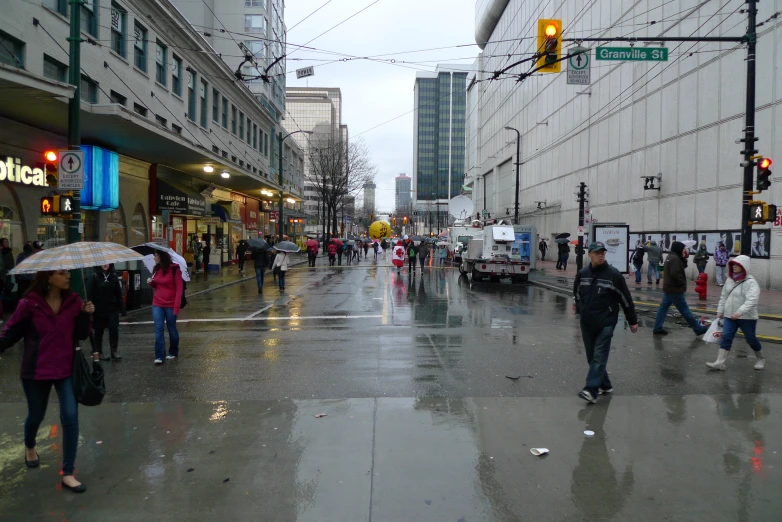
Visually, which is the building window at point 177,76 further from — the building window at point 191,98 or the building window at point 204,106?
the building window at point 204,106

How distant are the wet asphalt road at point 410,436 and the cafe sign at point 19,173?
26.0ft

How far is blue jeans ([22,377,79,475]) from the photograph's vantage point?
14.2 feet

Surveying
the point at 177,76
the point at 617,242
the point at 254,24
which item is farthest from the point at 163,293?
the point at 254,24

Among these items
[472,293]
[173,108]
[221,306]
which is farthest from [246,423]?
[173,108]

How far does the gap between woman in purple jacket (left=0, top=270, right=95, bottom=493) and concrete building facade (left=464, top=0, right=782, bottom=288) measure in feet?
33.3

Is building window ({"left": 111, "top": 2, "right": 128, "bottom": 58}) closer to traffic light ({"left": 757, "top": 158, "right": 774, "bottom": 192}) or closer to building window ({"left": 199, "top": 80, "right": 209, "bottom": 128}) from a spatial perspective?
building window ({"left": 199, "top": 80, "right": 209, "bottom": 128})

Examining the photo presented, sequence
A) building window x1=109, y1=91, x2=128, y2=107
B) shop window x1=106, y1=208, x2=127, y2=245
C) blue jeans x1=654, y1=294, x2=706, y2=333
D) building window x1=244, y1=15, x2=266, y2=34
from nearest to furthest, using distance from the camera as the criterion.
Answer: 1. blue jeans x1=654, y1=294, x2=706, y2=333
2. building window x1=109, y1=91, x2=128, y2=107
3. shop window x1=106, y1=208, x2=127, y2=245
4. building window x1=244, y1=15, x2=266, y2=34

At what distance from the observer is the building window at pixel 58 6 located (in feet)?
54.4

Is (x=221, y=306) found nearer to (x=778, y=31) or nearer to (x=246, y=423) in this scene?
(x=246, y=423)

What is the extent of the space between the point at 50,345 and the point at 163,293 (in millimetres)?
4177

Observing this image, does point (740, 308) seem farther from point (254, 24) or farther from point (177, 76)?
point (254, 24)

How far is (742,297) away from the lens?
782 centimetres

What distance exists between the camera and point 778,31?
1841 centimetres

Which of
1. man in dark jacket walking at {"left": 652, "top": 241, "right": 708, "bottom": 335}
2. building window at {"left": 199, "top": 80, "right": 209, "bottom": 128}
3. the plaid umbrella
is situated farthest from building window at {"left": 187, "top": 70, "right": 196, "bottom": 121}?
the plaid umbrella
